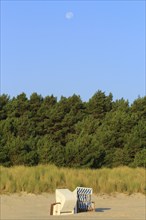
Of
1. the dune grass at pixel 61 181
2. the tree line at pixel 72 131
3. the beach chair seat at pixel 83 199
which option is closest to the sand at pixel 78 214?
the beach chair seat at pixel 83 199

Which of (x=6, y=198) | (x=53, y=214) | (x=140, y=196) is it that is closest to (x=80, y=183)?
(x=140, y=196)

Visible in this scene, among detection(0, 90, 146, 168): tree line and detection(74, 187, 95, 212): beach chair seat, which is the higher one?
detection(0, 90, 146, 168): tree line

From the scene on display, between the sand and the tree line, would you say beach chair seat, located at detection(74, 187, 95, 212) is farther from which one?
the tree line

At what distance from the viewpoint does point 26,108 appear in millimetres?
39812

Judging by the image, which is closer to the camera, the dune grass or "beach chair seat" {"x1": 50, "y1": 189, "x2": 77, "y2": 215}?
"beach chair seat" {"x1": 50, "y1": 189, "x2": 77, "y2": 215}

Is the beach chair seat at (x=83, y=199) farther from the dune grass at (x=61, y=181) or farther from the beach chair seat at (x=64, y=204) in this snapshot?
the dune grass at (x=61, y=181)

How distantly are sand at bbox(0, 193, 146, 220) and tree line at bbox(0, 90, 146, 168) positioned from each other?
37.9ft

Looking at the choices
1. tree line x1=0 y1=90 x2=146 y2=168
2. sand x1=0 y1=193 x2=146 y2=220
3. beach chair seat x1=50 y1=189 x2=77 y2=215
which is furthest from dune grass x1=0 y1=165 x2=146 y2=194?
tree line x1=0 y1=90 x2=146 y2=168

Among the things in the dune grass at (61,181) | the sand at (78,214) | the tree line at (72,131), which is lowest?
the sand at (78,214)

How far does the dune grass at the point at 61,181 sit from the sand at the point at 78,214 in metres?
0.43

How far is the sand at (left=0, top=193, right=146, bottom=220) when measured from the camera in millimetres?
11104

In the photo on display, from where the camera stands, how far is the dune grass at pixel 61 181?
15.8 m

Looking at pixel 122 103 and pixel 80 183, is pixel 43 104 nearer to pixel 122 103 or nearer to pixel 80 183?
pixel 122 103

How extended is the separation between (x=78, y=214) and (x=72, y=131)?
26835 millimetres
